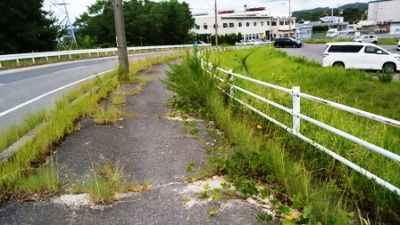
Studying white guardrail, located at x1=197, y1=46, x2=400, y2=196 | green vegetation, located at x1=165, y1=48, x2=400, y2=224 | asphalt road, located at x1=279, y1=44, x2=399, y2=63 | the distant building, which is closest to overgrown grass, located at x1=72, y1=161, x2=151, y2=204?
green vegetation, located at x1=165, y1=48, x2=400, y2=224

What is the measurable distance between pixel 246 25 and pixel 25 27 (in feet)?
226

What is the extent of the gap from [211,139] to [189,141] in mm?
377

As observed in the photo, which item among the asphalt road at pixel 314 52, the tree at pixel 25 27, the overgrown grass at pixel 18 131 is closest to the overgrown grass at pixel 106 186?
the overgrown grass at pixel 18 131

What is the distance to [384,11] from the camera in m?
102

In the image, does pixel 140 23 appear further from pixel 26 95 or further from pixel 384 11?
pixel 384 11

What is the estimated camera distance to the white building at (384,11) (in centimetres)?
9453

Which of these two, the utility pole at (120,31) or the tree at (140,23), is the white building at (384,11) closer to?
the tree at (140,23)

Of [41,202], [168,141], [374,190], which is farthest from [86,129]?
[374,190]

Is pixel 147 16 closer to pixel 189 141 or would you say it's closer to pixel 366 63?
pixel 366 63

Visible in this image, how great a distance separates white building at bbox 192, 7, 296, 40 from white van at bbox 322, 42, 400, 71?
70.2m

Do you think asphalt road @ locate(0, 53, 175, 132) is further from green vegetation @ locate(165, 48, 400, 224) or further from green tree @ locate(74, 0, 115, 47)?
green tree @ locate(74, 0, 115, 47)

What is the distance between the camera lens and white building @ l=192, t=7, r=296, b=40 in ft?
295

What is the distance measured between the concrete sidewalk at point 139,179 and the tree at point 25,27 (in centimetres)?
2974

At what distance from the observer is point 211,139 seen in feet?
18.3
